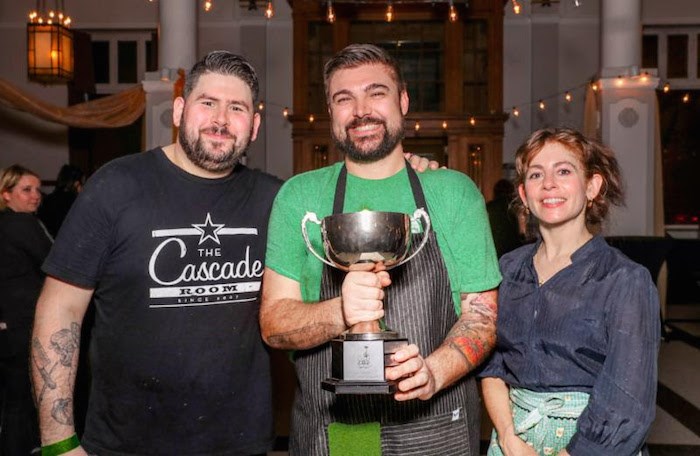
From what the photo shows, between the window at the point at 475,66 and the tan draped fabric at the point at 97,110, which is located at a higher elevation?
the window at the point at 475,66

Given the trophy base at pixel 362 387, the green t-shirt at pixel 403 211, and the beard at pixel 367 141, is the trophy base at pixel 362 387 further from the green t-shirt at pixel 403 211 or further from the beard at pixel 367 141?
the beard at pixel 367 141

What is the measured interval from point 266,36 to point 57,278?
8952mm

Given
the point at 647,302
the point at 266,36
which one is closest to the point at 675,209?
the point at 266,36

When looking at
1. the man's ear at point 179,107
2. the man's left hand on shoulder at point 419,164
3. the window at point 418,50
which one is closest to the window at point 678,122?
the window at point 418,50

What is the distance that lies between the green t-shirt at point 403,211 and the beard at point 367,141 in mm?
76

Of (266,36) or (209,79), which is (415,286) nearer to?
(209,79)

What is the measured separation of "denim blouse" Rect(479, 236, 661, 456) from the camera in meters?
1.85

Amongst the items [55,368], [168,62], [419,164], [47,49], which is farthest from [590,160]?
[168,62]

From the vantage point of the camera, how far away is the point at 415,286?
6.49 feet

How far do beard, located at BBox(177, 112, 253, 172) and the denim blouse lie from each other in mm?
836

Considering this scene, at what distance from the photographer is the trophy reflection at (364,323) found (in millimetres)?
1675

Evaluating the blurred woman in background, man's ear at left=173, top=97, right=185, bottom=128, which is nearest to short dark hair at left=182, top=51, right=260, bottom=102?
man's ear at left=173, top=97, right=185, bottom=128

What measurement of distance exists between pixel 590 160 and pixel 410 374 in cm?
83

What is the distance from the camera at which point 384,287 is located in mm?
1916
